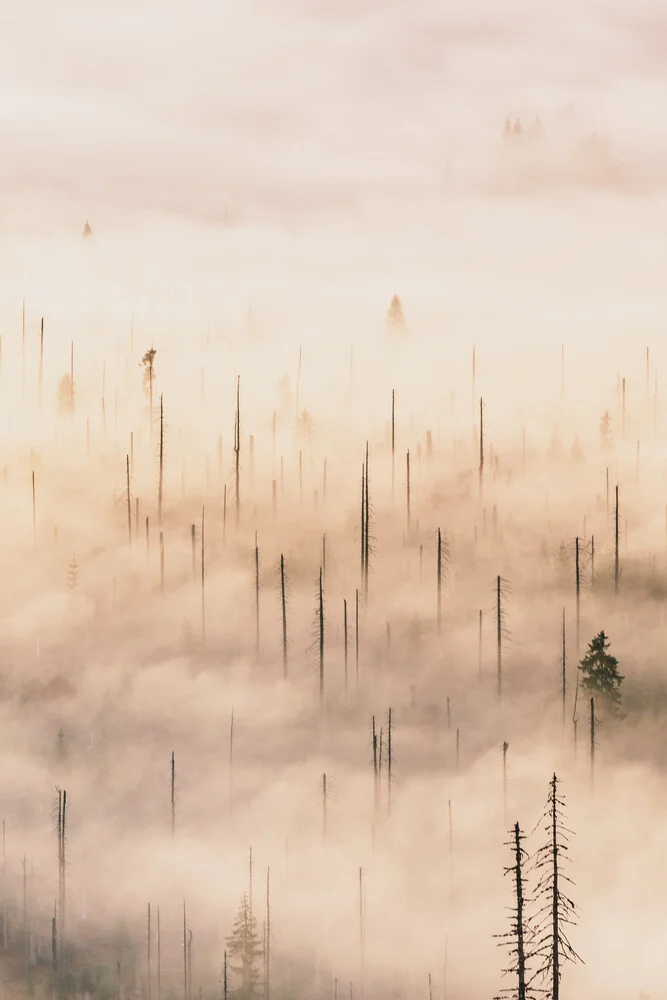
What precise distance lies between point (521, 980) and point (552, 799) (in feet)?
72.1

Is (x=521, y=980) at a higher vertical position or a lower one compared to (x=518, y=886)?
lower

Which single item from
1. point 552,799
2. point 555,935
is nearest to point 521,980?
point 555,935

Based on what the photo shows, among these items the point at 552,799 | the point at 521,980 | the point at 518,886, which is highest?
the point at 552,799

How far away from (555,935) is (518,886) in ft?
22.0

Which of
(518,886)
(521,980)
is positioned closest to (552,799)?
(518,886)

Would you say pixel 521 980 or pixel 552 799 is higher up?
pixel 552 799

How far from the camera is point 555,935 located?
527ft

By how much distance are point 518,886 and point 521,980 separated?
1122 centimetres

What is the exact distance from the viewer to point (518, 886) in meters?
163

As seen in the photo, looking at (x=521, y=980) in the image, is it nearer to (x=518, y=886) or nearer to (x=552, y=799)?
(x=518, y=886)

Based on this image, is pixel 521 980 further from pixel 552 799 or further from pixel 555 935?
pixel 552 799
